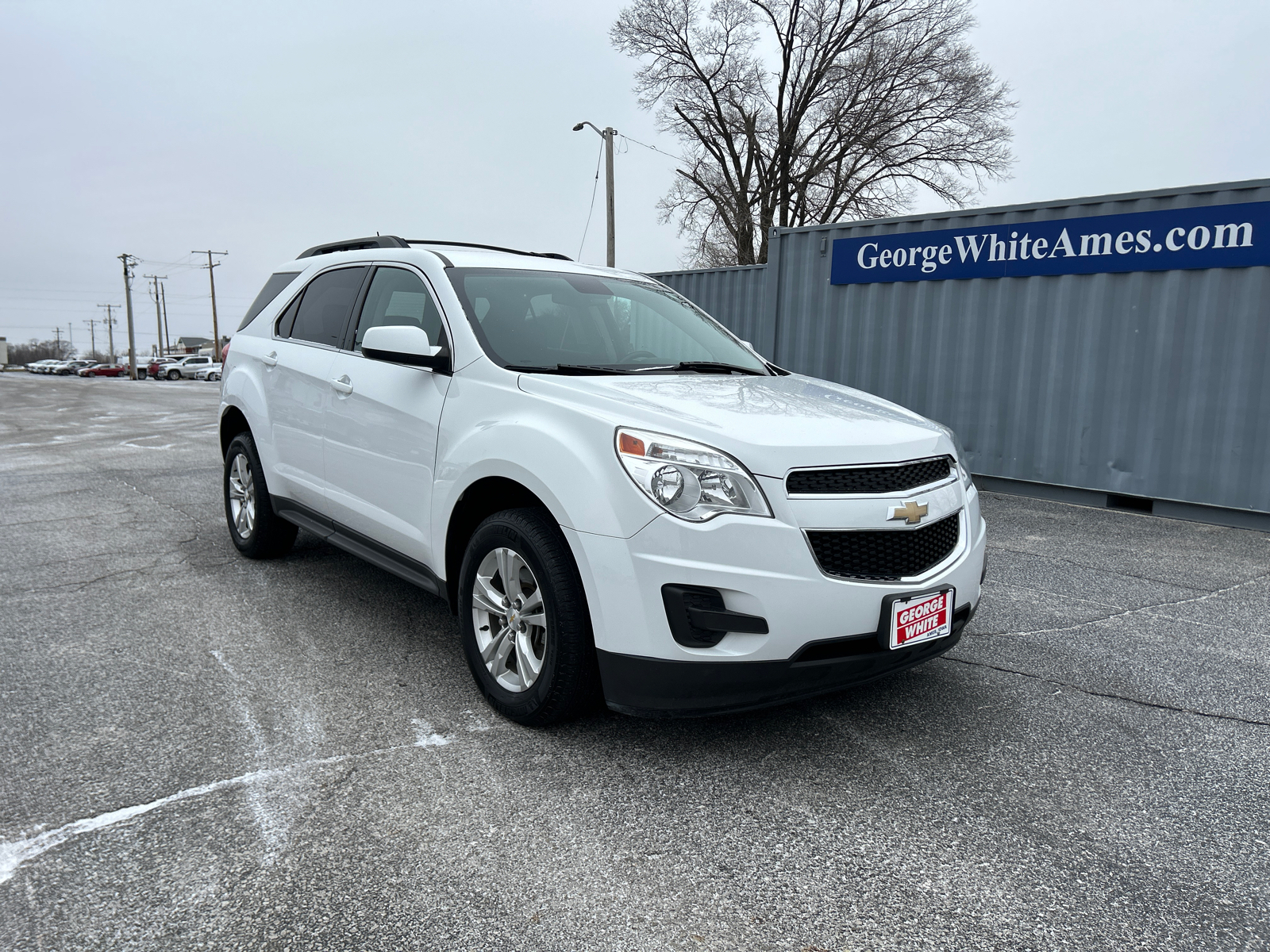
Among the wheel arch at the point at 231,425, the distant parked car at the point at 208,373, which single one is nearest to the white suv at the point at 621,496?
the wheel arch at the point at 231,425

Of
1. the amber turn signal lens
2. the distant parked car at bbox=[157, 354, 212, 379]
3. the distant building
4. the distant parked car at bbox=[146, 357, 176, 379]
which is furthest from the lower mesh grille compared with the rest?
the distant building

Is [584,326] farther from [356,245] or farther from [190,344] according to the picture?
[190,344]

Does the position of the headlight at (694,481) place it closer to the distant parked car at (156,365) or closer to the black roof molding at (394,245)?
the black roof molding at (394,245)

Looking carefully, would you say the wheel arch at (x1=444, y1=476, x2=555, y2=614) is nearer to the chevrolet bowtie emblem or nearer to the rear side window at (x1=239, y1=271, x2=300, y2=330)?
the chevrolet bowtie emblem

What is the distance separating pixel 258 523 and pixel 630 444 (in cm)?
337

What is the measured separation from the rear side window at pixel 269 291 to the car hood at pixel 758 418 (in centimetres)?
284

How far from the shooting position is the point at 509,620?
322cm

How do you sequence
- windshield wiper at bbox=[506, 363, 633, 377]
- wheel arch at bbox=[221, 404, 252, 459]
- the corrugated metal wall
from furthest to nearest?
the corrugated metal wall → wheel arch at bbox=[221, 404, 252, 459] → windshield wiper at bbox=[506, 363, 633, 377]

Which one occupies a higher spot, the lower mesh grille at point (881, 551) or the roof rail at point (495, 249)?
the roof rail at point (495, 249)

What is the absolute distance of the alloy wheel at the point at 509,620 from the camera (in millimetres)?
3133

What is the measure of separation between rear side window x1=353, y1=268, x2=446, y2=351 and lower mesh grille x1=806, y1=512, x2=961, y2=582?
73.2 inches

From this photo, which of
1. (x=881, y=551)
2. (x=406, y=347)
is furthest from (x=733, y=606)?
(x=406, y=347)

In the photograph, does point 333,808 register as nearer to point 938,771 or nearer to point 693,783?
point 693,783

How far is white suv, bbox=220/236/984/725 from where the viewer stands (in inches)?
107
